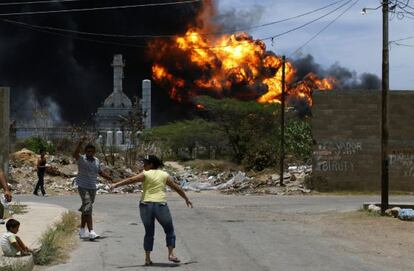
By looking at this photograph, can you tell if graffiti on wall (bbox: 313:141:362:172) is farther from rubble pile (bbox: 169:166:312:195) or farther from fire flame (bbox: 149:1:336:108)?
fire flame (bbox: 149:1:336:108)

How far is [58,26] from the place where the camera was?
83875 millimetres

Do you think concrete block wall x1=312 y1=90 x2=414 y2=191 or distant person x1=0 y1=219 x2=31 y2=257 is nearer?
distant person x1=0 y1=219 x2=31 y2=257

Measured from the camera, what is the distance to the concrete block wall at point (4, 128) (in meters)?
25.9

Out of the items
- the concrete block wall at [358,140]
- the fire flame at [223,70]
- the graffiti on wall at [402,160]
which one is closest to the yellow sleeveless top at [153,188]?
the concrete block wall at [358,140]

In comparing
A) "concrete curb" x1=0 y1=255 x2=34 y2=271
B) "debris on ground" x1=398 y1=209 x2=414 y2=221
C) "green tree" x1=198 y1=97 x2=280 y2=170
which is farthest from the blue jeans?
"green tree" x1=198 y1=97 x2=280 y2=170

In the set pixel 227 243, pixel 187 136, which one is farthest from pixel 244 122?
pixel 227 243

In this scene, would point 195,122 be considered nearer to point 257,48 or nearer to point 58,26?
point 257,48

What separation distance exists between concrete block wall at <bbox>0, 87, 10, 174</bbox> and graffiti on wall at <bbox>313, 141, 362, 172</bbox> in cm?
1263

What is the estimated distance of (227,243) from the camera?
12.5 m

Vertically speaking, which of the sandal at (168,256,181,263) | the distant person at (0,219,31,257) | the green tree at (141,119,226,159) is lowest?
the sandal at (168,256,181,263)

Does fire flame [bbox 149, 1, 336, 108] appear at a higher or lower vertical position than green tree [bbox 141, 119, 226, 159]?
higher

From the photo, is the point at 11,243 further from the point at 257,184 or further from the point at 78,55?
the point at 78,55

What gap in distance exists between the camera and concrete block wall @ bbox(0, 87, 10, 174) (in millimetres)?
25891

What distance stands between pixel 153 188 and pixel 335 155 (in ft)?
64.6
